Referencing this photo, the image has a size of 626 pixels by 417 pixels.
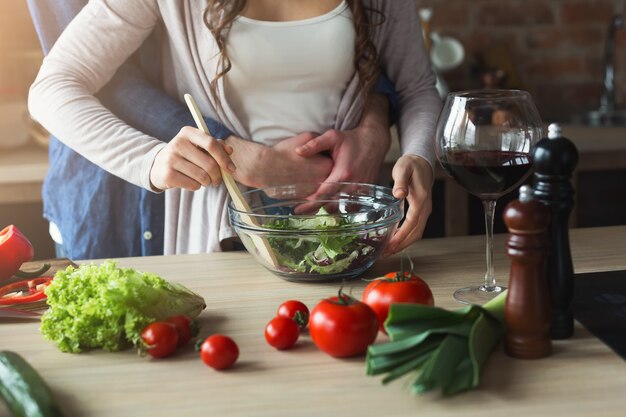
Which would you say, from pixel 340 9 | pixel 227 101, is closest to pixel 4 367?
pixel 227 101

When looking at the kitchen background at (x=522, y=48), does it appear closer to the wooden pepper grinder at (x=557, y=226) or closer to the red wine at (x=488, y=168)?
the red wine at (x=488, y=168)

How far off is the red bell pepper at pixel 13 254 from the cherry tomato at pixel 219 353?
1.54 feet

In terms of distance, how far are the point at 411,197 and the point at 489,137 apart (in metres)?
0.31

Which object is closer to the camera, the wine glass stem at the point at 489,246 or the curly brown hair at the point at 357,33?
the wine glass stem at the point at 489,246

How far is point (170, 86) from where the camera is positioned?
5.57 ft

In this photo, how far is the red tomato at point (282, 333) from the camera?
0.95 metres

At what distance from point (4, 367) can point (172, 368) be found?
0.18 meters

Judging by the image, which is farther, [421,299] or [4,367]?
[421,299]

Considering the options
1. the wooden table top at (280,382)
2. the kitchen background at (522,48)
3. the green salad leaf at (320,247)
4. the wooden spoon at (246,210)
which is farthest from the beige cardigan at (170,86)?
the kitchen background at (522,48)

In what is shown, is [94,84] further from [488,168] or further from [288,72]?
[488,168]

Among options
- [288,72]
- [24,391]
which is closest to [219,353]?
[24,391]

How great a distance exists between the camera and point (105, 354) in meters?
0.97

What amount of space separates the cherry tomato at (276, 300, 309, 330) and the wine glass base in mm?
228

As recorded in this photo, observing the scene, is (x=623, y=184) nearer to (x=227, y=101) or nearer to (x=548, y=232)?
(x=227, y=101)
